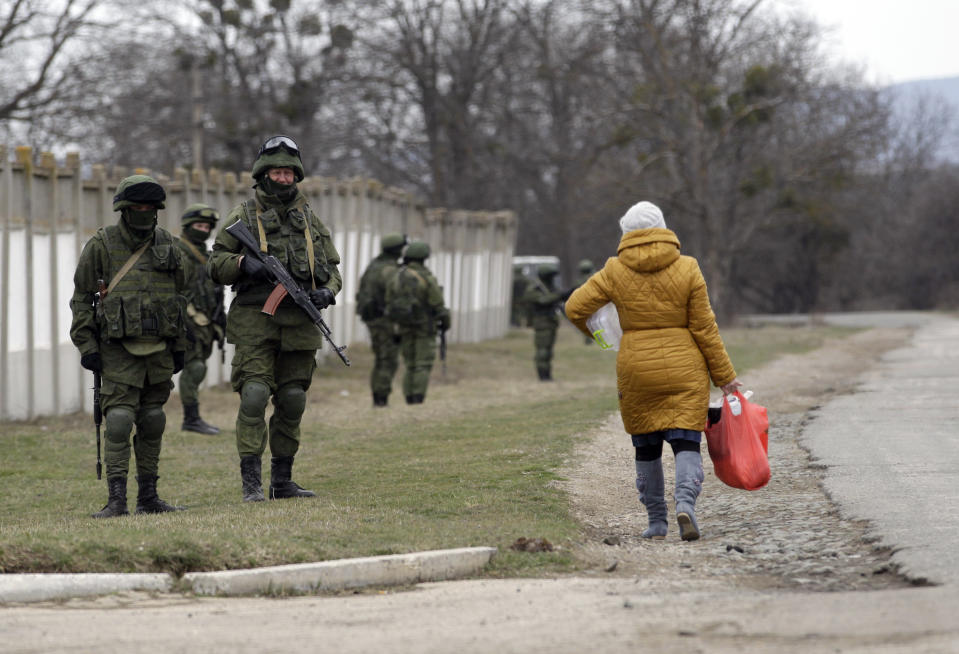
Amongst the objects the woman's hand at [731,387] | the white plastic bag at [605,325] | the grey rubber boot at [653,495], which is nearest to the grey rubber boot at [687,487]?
the grey rubber boot at [653,495]

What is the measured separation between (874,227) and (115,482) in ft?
184

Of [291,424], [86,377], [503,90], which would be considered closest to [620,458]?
[291,424]

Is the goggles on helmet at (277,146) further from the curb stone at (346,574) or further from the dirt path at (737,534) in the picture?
the curb stone at (346,574)

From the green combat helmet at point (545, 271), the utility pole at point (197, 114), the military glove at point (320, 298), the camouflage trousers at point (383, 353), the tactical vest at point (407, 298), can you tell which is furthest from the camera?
the utility pole at point (197, 114)

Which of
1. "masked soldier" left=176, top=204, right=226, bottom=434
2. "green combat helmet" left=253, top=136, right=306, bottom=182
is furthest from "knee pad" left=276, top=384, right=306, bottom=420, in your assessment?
"masked soldier" left=176, top=204, right=226, bottom=434

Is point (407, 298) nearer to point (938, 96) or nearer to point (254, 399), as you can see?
point (254, 399)

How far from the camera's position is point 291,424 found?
8.30 meters

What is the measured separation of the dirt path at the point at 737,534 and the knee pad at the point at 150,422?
8.05 feet

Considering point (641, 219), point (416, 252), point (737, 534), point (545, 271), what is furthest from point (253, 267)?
point (545, 271)

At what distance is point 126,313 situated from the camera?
7.75 m

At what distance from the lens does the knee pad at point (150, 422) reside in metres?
8.08

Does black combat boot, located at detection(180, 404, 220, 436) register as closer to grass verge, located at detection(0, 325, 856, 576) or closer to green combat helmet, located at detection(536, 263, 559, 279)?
grass verge, located at detection(0, 325, 856, 576)

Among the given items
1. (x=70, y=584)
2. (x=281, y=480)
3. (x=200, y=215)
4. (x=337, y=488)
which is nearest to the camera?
(x=70, y=584)

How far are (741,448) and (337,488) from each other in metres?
3.01
